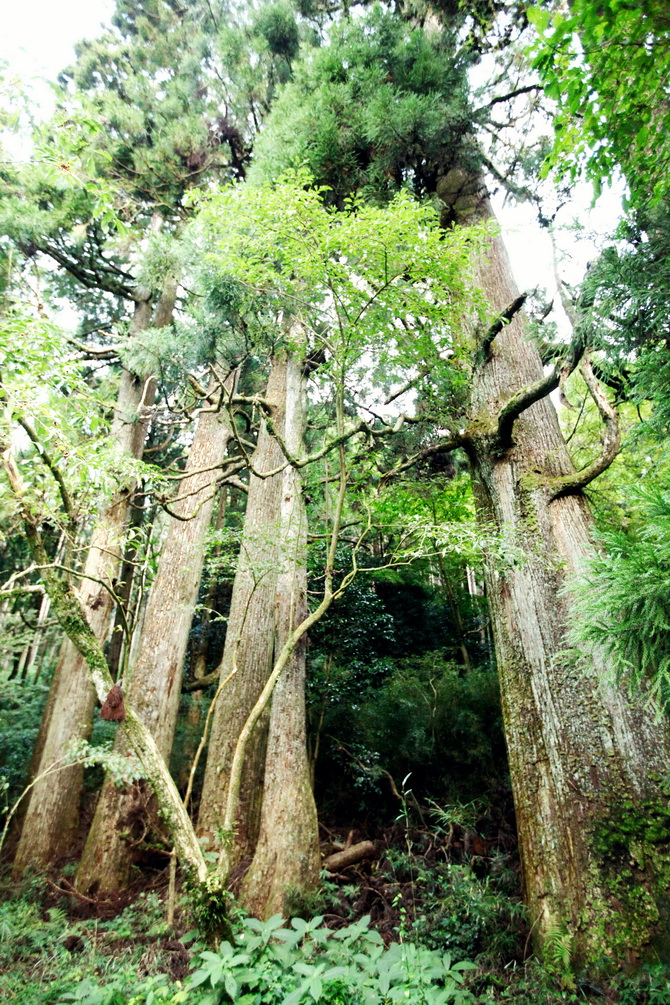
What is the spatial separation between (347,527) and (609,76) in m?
4.20

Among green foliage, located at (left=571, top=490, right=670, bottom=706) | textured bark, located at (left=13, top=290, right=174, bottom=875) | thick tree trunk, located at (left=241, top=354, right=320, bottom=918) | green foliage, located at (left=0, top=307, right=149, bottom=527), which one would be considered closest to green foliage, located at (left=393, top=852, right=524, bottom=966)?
thick tree trunk, located at (left=241, top=354, right=320, bottom=918)

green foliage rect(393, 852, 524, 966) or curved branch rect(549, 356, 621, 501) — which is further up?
curved branch rect(549, 356, 621, 501)

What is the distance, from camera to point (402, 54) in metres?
5.58

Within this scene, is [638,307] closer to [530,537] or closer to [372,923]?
[530,537]

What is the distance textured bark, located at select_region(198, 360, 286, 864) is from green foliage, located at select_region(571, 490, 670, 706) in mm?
2635

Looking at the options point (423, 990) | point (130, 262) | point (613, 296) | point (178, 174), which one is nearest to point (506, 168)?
point (613, 296)

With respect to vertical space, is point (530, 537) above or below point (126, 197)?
below

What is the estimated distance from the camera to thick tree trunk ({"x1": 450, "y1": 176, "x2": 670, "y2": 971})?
280 centimetres

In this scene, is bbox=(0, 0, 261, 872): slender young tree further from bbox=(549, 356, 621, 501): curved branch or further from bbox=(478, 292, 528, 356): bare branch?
bbox=(549, 356, 621, 501): curved branch

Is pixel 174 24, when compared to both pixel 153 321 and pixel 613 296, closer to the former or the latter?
pixel 153 321

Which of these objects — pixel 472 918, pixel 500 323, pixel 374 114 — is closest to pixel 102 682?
pixel 472 918

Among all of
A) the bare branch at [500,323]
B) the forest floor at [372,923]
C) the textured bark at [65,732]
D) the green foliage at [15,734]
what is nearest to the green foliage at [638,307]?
the bare branch at [500,323]

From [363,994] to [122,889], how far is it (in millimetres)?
3571

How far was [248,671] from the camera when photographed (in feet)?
17.3
